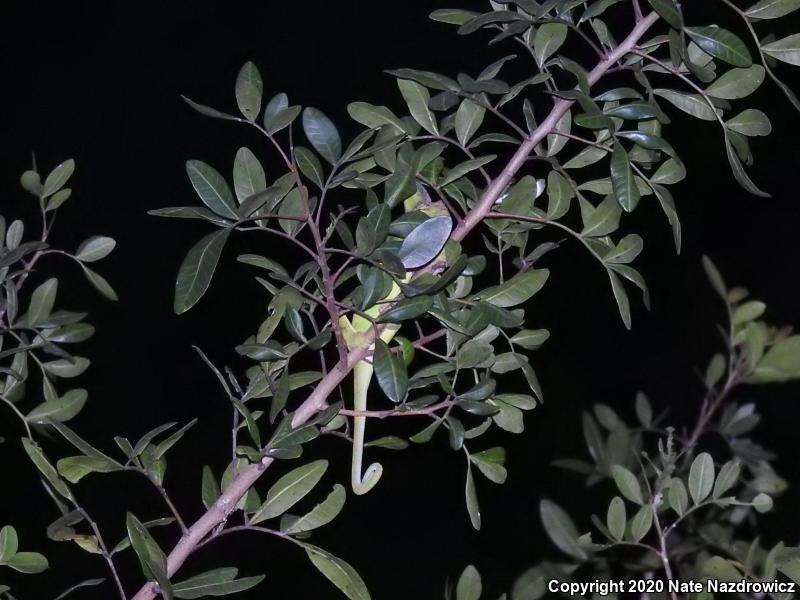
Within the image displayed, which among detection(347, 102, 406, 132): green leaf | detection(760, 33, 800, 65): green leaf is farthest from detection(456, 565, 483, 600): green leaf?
detection(760, 33, 800, 65): green leaf

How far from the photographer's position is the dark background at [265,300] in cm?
254

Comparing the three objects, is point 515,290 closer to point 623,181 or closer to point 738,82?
point 623,181

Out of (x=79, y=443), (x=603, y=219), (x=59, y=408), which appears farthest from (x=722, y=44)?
(x=59, y=408)

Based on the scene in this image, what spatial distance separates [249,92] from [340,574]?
0.43 m

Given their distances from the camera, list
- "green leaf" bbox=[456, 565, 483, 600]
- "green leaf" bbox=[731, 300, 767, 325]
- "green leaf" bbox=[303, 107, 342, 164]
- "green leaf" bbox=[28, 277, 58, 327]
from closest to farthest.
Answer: "green leaf" bbox=[303, 107, 342, 164], "green leaf" bbox=[456, 565, 483, 600], "green leaf" bbox=[28, 277, 58, 327], "green leaf" bbox=[731, 300, 767, 325]

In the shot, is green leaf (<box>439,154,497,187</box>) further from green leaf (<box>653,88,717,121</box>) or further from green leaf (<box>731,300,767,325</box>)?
green leaf (<box>731,300,767,325</box>)

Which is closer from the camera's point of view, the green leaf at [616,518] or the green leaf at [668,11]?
the green leaf at [668,11]

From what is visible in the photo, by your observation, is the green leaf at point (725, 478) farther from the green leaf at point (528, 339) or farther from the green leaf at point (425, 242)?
the green leaf at point (425, 242)

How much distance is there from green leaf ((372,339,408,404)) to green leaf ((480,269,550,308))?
13 cm

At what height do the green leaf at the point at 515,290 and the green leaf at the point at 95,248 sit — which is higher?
the green leaf at the point at 95,248

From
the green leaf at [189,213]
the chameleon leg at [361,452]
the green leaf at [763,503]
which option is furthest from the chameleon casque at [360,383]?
the green leaf at [763,503]

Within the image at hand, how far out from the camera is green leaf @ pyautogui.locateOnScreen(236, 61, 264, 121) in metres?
0.77

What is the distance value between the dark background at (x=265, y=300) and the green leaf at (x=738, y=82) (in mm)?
1653

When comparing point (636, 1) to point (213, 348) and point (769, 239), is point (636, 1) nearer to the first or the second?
point (213, 348)
